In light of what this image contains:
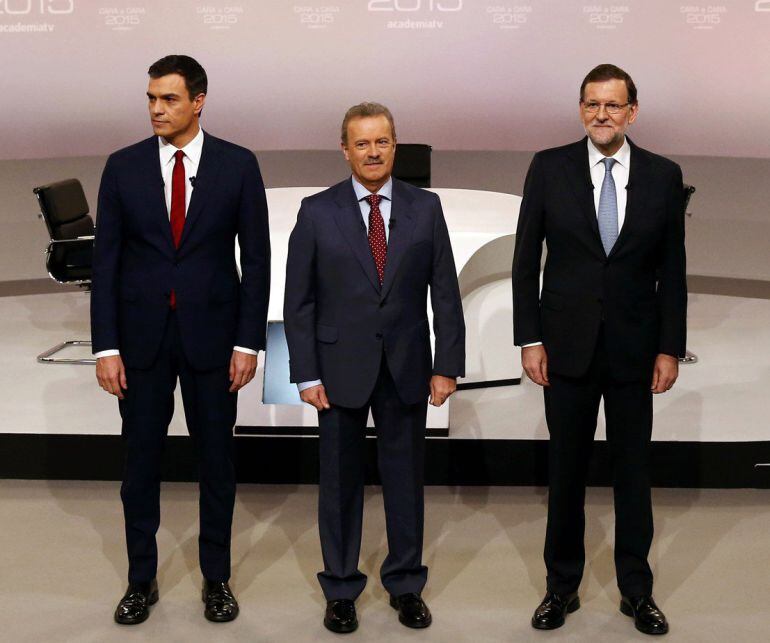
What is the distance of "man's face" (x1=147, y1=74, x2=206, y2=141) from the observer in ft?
10.3

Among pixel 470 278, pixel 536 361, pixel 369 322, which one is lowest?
pixel 470 278

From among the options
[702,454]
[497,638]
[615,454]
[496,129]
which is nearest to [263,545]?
[497,638]

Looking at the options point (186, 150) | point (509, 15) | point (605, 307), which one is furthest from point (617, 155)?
point (509, 15)

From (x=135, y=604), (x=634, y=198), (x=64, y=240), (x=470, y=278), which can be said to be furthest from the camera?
(x=64, y=240)

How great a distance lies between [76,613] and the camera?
347cm

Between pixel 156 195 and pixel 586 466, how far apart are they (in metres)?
1.45

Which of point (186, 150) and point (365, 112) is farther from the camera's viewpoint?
point (186, 150)

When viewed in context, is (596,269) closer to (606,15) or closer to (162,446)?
(162,446)

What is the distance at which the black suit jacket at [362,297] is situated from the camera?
321 cm

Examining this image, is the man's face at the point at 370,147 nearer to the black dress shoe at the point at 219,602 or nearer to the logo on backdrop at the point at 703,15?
the black dress shoe at the point at 219,602

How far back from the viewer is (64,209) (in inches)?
239

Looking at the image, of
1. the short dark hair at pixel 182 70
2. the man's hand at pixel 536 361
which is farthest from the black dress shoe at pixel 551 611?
the short dark hair at pixel 182 70

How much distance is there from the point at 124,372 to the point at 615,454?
1.43 m

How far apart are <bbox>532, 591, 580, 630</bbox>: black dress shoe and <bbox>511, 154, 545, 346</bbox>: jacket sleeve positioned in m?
0.77
